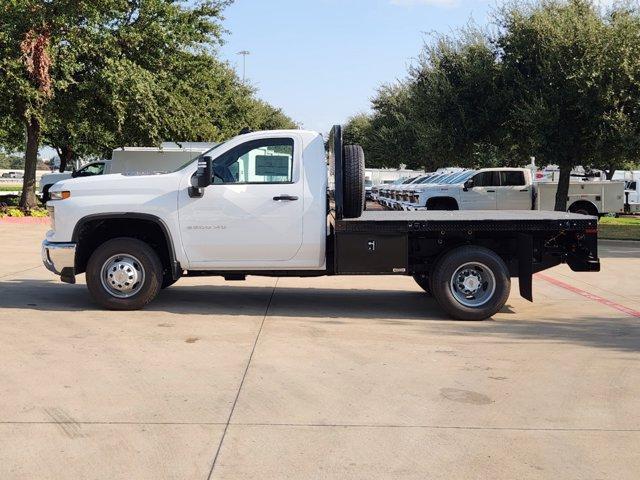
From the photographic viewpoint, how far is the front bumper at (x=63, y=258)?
29.2 ft

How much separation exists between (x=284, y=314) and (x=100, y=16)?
1925 cm

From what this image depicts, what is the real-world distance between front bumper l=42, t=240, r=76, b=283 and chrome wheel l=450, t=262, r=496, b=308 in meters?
4.38

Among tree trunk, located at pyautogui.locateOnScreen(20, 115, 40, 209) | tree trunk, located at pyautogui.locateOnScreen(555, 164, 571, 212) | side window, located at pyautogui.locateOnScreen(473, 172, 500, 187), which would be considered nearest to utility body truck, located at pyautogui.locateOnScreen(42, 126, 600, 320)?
side window, located at pyautogui.locateOnScreen(473, 172, 500, 187)

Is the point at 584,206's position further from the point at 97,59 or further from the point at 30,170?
the point at 30,170

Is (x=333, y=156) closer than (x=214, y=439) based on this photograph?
No

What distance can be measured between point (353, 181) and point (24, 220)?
62.6 feet

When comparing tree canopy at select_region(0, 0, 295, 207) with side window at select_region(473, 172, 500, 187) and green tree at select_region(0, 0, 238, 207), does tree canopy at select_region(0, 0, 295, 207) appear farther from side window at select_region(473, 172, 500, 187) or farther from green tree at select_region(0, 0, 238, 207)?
side window at select_region(473, 172, 500, 187)

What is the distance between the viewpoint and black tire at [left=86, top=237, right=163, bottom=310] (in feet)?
29.2

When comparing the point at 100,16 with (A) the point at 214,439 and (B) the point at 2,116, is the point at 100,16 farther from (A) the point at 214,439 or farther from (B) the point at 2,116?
(A) the point at 214,439

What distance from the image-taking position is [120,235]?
9.23m

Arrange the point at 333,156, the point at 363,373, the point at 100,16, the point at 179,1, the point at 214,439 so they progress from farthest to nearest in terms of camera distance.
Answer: the point at 179,1, the point at 100,16, the point at 333,156, the point at 363,373, the point at 214,439

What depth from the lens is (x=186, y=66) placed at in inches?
1083

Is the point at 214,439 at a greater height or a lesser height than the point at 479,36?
lesser

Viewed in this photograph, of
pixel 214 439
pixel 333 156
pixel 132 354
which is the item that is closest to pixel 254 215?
pixel 333 156
